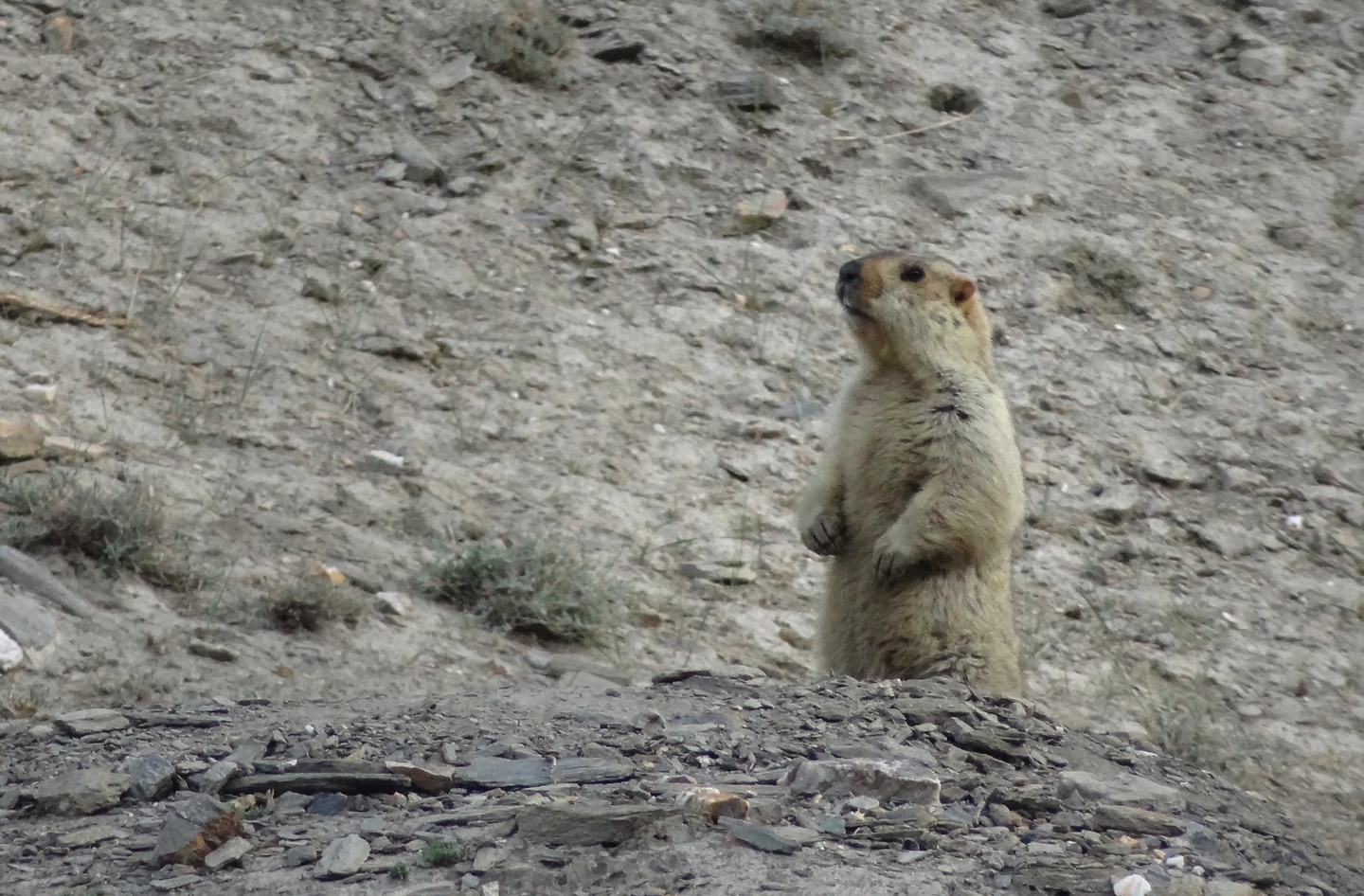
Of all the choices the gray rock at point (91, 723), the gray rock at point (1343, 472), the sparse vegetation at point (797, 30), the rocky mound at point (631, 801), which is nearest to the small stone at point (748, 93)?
the sparse vegetation at point (797, 30)

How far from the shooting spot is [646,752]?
4730 millimetres

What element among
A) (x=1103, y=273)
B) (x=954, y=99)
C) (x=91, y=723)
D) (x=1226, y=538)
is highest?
(x=954, y=99)

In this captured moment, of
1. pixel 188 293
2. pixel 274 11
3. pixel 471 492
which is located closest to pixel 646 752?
pixel 471 492

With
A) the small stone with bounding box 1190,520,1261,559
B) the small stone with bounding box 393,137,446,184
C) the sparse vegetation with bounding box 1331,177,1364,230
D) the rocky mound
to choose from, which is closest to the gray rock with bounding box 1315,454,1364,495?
the small stone with bounding box 1190,520,1261,559

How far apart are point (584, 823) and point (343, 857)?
0.54 m

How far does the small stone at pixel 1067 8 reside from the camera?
13.6 m

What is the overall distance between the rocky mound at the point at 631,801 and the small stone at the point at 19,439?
2726 mm

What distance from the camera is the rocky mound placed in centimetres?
379

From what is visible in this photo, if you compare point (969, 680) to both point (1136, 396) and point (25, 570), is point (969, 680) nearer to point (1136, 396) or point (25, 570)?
point (25, 570)

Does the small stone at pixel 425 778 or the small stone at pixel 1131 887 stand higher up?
the small stone at pixel 1131 887

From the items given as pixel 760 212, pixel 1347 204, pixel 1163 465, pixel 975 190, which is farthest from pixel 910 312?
pixel 1347 204

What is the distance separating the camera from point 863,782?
4422 millimetres

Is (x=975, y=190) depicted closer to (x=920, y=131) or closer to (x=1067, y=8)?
(x=920, y=131)

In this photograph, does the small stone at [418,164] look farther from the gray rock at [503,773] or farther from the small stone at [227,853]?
the small stone at [227,853]
